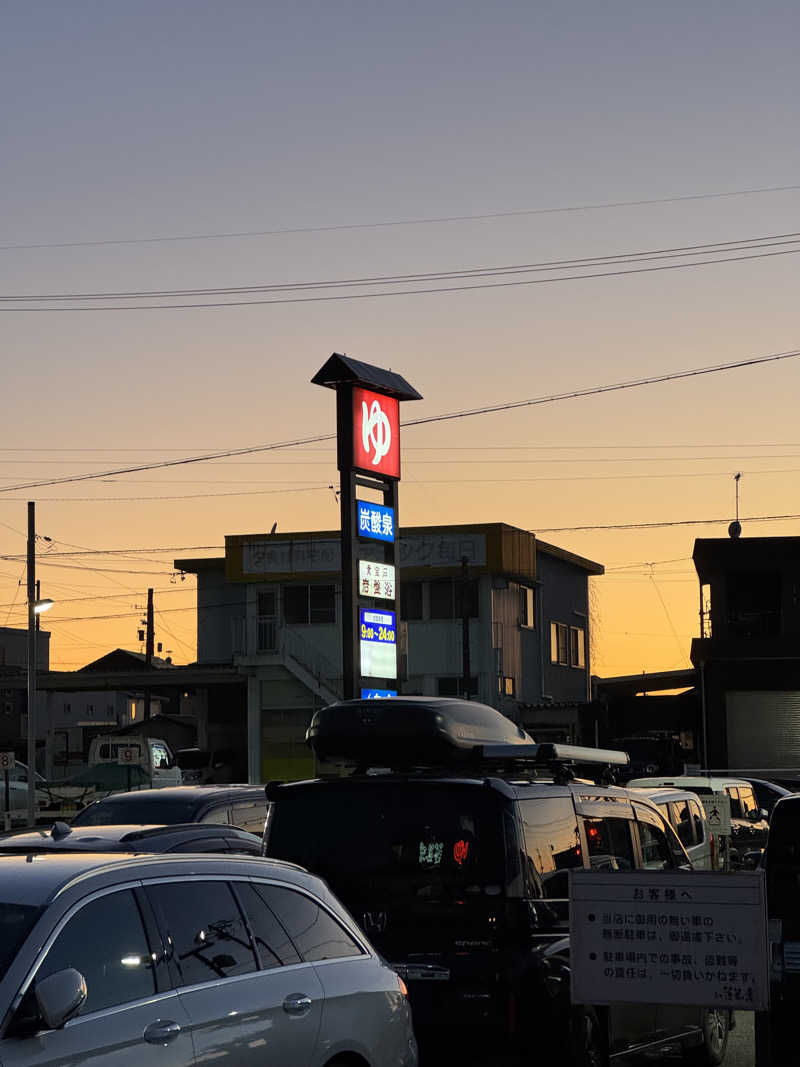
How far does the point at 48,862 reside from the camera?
6.45 m

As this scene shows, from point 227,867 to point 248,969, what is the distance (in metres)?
0.44

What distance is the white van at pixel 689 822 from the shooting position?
56.5 feet

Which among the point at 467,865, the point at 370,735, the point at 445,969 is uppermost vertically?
the point at 370,735

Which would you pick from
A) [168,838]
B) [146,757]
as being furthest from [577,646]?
[168,838]

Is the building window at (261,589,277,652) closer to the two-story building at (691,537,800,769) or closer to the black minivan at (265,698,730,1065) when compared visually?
the two-story building at (691,537,800,769)

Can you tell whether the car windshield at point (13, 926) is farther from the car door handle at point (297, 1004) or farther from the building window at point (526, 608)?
the building window at point (526, 608)

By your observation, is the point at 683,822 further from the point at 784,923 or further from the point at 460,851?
the point at 460,851

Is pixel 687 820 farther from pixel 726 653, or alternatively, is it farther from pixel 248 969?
pixel 726 653

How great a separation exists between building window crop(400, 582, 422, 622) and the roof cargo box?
4557 cm

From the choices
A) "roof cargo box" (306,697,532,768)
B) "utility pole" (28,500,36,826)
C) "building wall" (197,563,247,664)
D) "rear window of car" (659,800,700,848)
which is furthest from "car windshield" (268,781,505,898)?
"building wall" (197,563,247,664)

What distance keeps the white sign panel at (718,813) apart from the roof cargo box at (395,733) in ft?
37.0

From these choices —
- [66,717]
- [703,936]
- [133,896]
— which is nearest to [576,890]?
[703,936]

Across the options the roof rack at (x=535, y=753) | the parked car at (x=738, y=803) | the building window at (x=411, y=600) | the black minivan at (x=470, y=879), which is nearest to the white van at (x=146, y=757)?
the building window at (x=411, y=600)

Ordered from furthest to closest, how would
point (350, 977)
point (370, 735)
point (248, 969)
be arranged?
point (370, 735), point (350, 977), point (248, 969)
